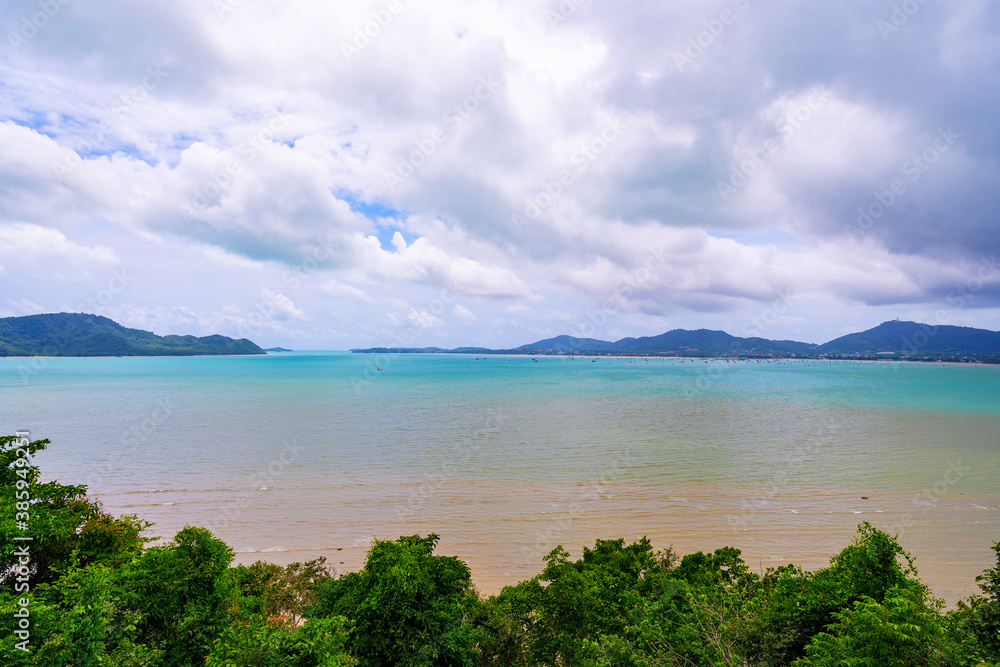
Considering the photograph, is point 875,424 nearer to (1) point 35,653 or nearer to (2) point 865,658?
(2) point 865,658

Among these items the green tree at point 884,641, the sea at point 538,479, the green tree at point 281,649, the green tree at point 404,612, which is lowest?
the sea at point 538,479

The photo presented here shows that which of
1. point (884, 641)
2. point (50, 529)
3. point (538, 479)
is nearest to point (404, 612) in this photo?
point (50, 529)

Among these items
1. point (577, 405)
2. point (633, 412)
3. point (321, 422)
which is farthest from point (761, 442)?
point (321, 422)

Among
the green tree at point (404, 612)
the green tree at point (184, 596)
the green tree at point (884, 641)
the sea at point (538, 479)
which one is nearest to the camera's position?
the green tree at point (884, 641)

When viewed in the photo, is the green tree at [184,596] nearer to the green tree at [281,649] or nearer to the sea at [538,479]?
the green tree at [281,649]

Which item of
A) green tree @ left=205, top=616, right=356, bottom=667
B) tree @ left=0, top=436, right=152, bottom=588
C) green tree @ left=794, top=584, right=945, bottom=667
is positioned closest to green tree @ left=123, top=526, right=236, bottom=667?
green tree @ left=205, top=616, right=356, bottom=667

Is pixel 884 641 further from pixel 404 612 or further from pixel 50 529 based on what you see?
pixel 50 529

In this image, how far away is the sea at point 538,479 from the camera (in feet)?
63.3

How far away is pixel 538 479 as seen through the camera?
27.7 metres

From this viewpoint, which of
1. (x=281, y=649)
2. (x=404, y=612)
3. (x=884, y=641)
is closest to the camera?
(x=884, y=641)

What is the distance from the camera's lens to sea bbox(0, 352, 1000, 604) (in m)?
19.3

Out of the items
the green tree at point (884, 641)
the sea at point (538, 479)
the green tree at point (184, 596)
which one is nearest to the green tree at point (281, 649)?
the green tree at point (184, 596)

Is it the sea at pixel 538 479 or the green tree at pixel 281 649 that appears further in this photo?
the sea at pixel 538 479

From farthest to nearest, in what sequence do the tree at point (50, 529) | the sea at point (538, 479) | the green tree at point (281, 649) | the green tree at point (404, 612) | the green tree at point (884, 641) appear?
the sea at point (538, 479) → the tree at point (50, 529) → the green tree at point (404, 612) → the green tree at point (281, 649) → the green tree at point (884, 641)
